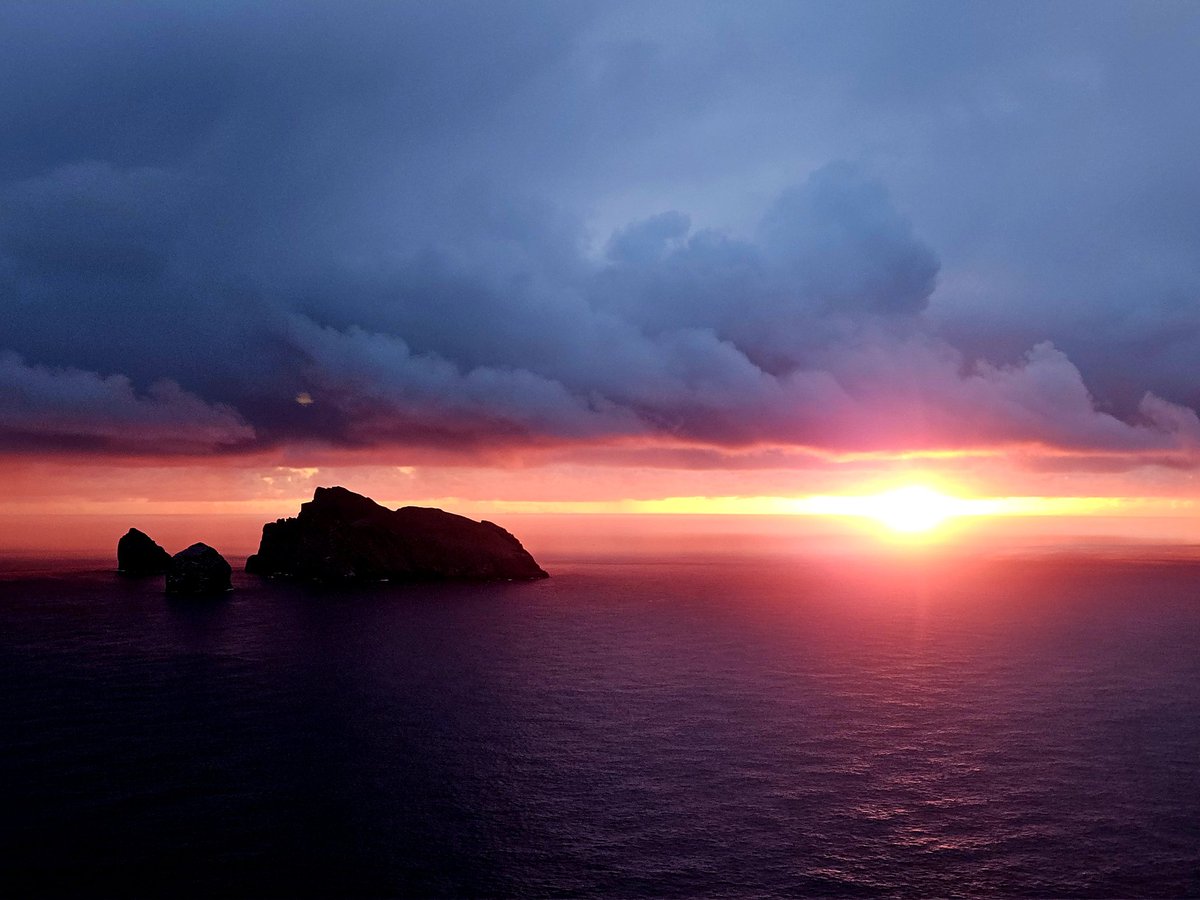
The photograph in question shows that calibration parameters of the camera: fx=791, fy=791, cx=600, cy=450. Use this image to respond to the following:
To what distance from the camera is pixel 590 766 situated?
214ft

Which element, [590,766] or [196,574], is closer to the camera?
[590,766]

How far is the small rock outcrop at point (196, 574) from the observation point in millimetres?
185038

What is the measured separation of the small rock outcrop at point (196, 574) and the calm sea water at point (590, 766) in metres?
53.6

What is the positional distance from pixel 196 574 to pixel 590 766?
153 metres

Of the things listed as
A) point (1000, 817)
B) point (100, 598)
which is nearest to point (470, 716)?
point (1000, 817)

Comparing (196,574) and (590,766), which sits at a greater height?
(196,574)

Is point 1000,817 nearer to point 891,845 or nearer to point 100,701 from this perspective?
point 891,845

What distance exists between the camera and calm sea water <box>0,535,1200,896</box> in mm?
47000

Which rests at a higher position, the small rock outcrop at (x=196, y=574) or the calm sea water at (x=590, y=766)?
the small rock outcrop at (x=196, y=574)

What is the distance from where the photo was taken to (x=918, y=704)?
293ft

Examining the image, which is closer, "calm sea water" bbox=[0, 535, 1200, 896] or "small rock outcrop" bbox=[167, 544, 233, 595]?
"calm sea water" bbox=[0, 535, 1200, 896]

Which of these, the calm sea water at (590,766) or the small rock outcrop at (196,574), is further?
the small rock outcrop at (196,574)

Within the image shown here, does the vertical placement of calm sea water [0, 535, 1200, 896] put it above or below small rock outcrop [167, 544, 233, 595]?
below

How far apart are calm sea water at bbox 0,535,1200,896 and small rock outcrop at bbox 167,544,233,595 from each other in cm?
5358
